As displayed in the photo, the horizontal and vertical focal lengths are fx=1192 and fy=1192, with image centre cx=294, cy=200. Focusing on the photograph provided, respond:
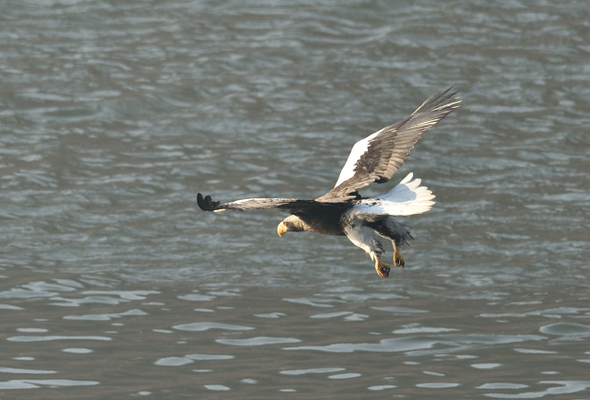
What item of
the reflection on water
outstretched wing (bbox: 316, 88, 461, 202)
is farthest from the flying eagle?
the reflection on water

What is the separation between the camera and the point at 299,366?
1123cm

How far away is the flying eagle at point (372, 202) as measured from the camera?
28.6 ft

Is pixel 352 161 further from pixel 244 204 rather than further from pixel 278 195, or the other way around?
pixel 278 195

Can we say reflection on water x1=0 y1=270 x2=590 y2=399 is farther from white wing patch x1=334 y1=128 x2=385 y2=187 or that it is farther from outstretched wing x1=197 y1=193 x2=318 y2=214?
outstretched wing x1=197 y1=193 x2=318 y2=214

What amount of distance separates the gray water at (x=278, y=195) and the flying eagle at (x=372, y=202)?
5.84ft

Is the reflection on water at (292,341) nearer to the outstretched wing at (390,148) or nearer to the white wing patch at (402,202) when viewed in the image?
the outstretched wing at (390,148)

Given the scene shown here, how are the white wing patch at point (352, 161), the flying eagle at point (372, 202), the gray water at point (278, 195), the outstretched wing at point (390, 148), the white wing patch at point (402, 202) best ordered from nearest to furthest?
the white wing patch at point (402, 202)
the flying eagle at point (372, 202)
the outstretched wing at point (390, 148)
the white wing patch at point (352, 161)
the gray water at point (278, 195)

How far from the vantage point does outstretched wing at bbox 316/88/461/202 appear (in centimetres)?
981

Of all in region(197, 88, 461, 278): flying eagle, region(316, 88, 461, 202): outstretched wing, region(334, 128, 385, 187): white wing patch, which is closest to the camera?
region(197, 88, 461, 278): flying eagle

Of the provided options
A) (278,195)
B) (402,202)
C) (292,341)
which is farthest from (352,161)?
(278,195)

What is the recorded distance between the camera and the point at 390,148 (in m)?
10.1

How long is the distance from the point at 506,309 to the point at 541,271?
4.12 ft

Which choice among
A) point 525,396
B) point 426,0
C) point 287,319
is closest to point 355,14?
point 426,0

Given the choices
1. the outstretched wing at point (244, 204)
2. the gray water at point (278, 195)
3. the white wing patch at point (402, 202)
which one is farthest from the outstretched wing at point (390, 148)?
the gray water at point (278, 195)
